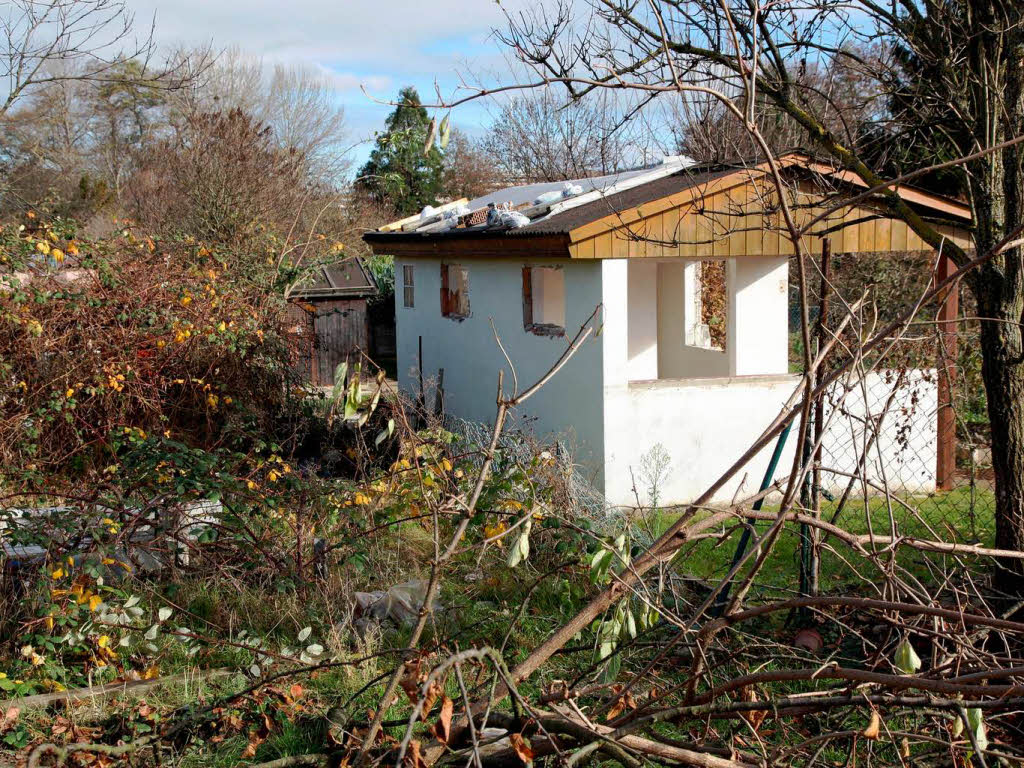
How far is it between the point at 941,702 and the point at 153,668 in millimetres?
3715

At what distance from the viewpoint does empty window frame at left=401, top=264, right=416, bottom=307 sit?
51.9 feet

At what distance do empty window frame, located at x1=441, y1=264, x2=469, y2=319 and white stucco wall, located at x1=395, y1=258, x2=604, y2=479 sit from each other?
0.62ft

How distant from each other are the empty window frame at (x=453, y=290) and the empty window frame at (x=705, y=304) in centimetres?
330

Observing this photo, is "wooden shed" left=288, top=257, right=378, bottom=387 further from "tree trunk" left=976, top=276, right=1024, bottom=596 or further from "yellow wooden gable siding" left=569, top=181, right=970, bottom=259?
"tree trunk" left=976, top=276, right=1024, bottom=596

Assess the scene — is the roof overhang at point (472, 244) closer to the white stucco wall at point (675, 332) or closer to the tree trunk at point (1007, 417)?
the white stucco wall at point (675, 332)

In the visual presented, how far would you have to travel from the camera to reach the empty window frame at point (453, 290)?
14.0 meters

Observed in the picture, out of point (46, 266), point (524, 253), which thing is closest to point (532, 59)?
point (524, 253)

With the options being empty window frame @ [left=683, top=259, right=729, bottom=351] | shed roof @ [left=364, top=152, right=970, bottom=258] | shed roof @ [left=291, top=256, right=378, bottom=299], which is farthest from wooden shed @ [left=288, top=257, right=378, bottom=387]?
empty window frame @ [left=683, top=259, right=729, bottom=351]

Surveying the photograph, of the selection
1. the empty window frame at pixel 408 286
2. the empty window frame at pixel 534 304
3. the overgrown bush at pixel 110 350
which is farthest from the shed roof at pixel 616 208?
the overgrown bush at pixel 110 350

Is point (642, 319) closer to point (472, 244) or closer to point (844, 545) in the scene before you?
point (472, 244)

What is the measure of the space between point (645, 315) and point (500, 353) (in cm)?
306

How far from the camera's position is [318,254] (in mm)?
13898

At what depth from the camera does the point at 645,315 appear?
44.8 feet

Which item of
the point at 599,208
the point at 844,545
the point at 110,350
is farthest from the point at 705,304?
the point at 110,350
